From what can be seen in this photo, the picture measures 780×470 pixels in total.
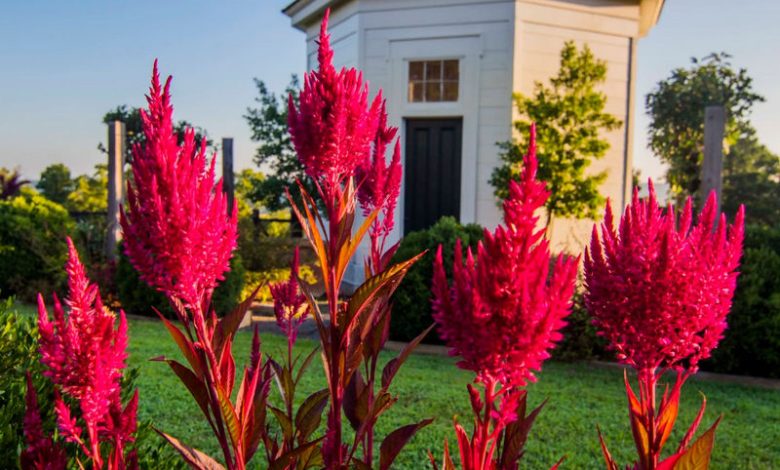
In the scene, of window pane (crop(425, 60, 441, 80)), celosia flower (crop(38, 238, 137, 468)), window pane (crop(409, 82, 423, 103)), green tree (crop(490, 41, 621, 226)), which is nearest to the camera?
celosia flower (crop(38, 238, 137, 468))

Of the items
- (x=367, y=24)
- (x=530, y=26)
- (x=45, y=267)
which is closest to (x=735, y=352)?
(x=530, y=26)

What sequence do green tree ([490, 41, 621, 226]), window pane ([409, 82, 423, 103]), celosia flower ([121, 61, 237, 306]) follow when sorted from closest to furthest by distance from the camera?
celosia flower ([121, 61, 237, 306])
green tree ([490, 41, 621, 226])
window pane ([409, 82, 423, 103])

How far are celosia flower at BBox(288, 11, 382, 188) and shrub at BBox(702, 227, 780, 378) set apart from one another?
6.67m

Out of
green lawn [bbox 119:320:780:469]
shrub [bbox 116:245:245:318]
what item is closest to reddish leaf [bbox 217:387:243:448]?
green lawn [bbox 119:320:780:469]

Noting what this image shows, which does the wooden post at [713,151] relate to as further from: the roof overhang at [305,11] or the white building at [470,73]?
the roof overhang at [305,11]

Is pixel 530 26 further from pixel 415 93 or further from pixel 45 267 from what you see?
pixel 45 267

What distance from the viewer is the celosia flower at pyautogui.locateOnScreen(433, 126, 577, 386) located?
3.43ft

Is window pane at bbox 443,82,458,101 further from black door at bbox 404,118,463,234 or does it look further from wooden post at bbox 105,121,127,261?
wooden post at bbox 105,121,127,261

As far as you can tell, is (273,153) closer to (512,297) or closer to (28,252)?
(28,252)

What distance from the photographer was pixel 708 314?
1.30 metres

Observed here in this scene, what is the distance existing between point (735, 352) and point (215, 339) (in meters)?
7.21

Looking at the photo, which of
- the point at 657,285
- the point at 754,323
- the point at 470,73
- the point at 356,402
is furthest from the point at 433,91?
the point at 657,285

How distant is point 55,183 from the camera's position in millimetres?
23266

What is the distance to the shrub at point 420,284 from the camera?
789 centimetres
